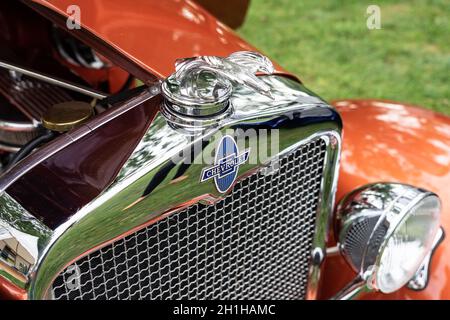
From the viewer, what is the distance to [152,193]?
1.10 meters

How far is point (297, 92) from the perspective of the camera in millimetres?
1358

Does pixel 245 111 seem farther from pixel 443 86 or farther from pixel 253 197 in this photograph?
pixel 443 86

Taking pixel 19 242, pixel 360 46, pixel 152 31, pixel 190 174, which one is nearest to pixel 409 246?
pixel 190 174

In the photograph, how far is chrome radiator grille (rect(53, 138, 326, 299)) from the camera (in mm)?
1140

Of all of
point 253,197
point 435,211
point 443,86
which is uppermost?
point 253,197

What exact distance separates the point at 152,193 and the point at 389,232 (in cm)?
60

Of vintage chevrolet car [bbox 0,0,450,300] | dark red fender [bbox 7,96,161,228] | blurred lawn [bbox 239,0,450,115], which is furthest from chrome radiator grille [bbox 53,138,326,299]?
blurred lawn [bbox 239,0,450,115]

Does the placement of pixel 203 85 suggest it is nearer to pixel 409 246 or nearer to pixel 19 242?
pixel 19 242

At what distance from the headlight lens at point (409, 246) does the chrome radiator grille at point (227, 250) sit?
0.66 feet

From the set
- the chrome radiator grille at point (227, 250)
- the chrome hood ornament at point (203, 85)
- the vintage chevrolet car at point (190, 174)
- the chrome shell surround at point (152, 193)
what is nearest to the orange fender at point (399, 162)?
the vintage chevrolet car at point (190, 174)

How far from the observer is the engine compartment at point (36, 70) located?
4.92ft
